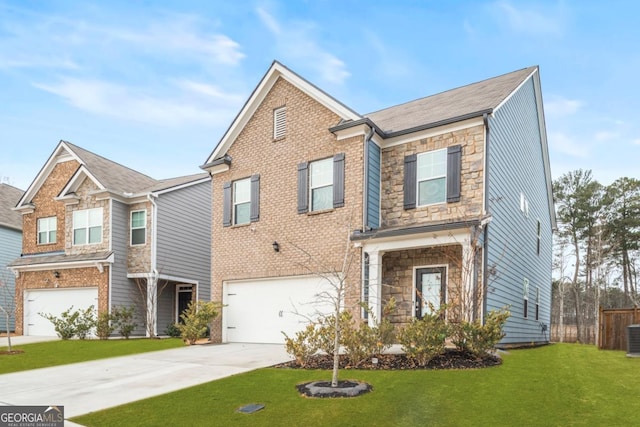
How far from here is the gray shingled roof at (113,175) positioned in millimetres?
19672

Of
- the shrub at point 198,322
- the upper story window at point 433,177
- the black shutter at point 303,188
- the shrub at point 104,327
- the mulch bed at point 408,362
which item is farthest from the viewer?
the shrub at point 104,327

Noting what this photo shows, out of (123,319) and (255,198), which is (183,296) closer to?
(123,319)

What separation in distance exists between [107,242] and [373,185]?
40.2 feet

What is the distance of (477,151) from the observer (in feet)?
37.5

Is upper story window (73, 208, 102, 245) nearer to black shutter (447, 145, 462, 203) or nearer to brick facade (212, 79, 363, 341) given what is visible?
brick facade (212, 79, 363, 341)

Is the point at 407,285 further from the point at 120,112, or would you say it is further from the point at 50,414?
the point at 120,112

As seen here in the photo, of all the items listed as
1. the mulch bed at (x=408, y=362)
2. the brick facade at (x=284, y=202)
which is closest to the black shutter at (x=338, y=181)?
the brick facade at (x=284, y=202)

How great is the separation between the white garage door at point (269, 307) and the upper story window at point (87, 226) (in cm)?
794

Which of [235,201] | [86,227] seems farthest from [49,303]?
[235,201]

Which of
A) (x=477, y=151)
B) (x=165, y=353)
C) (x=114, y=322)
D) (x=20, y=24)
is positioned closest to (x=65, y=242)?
(x=114, y=322)

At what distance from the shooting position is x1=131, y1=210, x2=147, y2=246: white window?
19203 millimetres

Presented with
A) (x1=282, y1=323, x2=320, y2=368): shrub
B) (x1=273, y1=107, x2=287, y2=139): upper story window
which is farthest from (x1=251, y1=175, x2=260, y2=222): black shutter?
(x1=282, y1=323, x2=320, y2=368): shrub

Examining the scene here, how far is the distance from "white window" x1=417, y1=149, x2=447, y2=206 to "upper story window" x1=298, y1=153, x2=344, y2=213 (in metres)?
2.14

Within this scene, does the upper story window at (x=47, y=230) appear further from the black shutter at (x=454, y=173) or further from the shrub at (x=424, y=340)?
the shrub at (x=424, y=340)
